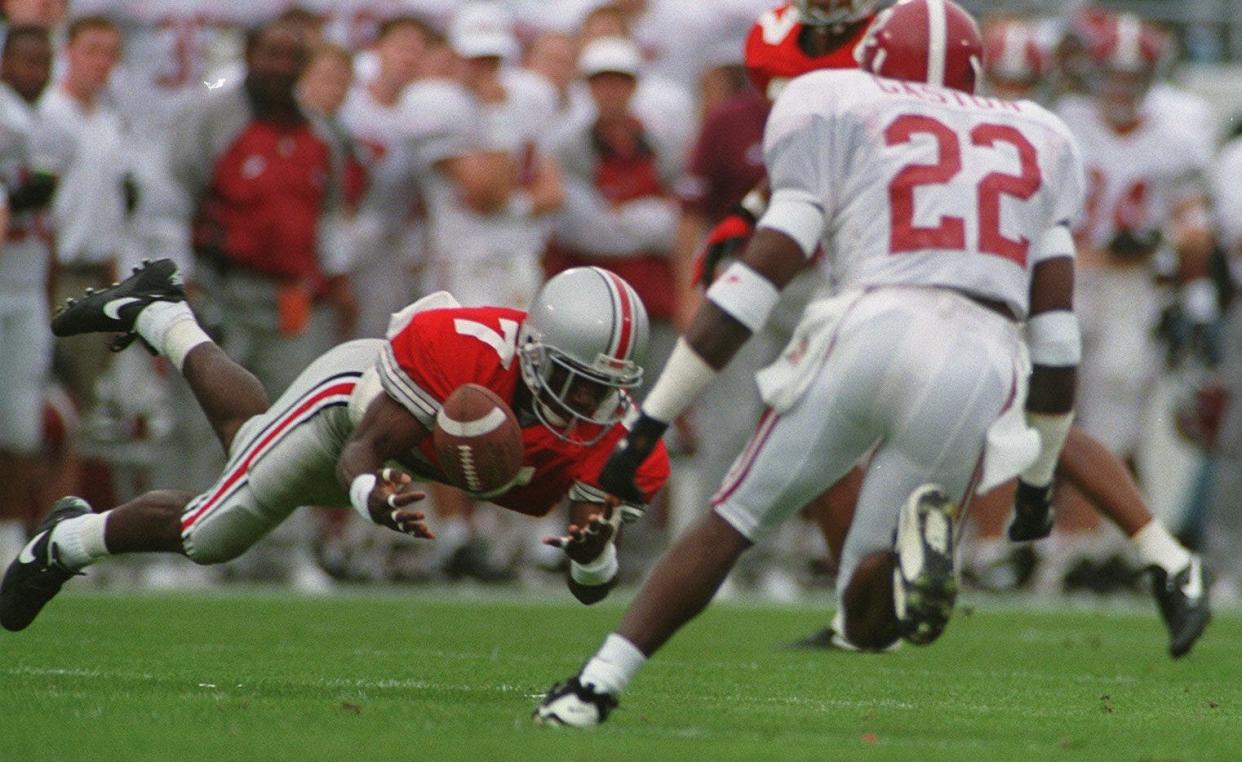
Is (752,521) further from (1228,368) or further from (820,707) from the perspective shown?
(1228,368)

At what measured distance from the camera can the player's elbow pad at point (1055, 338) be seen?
422 centimetres

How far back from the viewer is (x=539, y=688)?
4.93m

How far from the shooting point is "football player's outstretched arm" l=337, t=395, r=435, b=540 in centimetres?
421

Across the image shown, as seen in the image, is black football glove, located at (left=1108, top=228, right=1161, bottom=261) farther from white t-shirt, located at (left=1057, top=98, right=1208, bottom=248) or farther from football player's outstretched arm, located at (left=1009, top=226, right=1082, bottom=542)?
football player's outstretched arm, located at (left=1009, top=226, right=1082, bottom=542)

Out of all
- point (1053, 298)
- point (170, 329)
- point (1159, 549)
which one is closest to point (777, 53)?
point (1159, 549)

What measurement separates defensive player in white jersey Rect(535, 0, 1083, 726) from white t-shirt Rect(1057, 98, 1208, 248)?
5286mm

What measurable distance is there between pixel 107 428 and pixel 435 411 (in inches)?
162

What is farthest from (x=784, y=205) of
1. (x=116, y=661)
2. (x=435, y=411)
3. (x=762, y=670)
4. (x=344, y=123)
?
(x=344, y=123)

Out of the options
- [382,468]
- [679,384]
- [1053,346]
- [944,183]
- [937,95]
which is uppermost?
[937,95]

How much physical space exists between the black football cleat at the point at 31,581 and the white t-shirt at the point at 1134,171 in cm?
531

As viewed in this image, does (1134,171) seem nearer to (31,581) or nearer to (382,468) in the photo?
(382,468)

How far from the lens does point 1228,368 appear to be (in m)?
9.52

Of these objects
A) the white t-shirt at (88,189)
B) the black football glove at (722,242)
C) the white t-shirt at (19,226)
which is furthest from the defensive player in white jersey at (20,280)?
the black football glove at (722,242)

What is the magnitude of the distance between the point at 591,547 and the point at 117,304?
166cm
